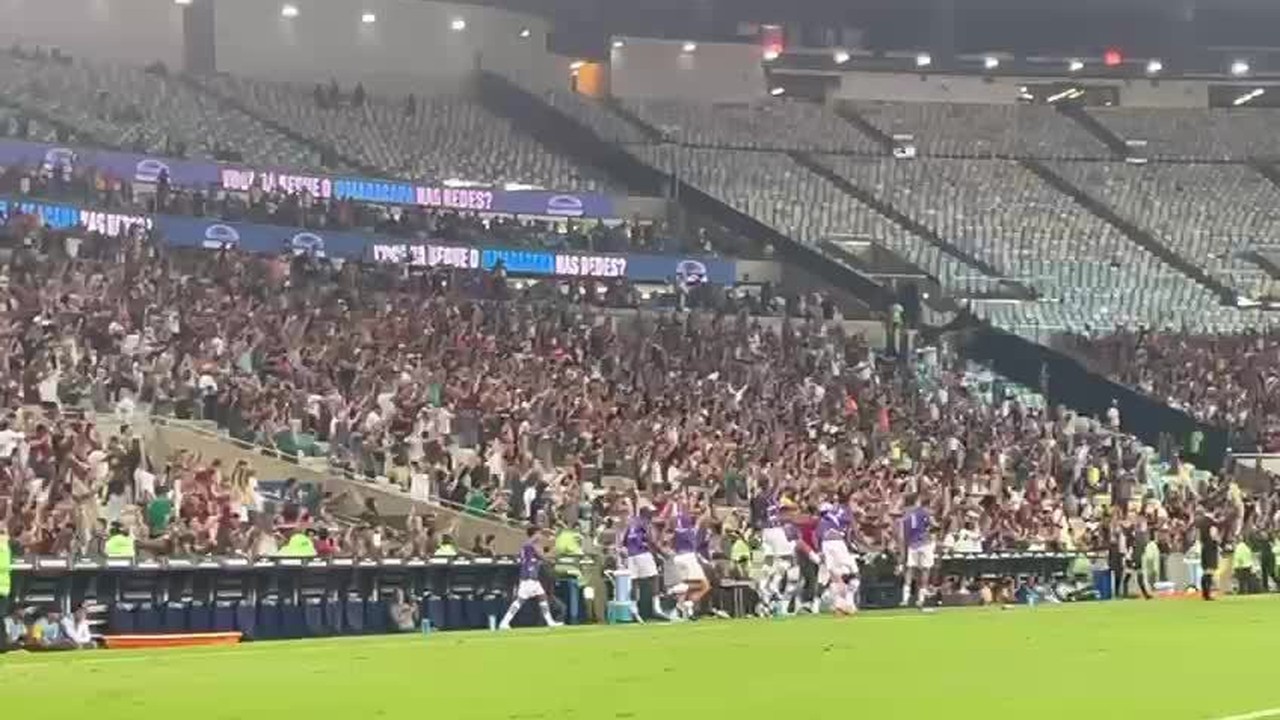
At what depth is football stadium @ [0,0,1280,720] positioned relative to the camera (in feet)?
84.3

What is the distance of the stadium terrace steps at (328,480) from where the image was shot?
35838 millimetres

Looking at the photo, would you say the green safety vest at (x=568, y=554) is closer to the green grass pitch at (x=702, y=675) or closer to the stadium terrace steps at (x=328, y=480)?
the stadium terrace steps at (x=328, y=480)

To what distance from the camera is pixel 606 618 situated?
111 feet

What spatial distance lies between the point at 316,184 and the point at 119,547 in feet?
95.8

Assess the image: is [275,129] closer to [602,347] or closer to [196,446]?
[602,347]

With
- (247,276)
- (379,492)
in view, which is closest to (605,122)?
(247,276)

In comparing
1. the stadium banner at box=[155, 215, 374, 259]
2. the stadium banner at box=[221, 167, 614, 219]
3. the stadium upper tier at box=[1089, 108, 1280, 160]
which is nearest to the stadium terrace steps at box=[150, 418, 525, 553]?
the stadium banner at box=[155, 215, 374, 259]

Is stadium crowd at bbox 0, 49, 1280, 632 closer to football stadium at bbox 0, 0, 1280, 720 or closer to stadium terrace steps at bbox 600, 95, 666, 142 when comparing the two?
football stadium at bbox 0, 0, 1280, 720

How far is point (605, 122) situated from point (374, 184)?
1419 cm

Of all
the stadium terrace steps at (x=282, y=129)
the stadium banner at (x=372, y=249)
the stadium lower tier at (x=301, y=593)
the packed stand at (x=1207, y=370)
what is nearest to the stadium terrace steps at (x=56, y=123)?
the stadium banner at (x=372, y=249)

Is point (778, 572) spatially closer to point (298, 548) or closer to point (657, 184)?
point (298, 548)

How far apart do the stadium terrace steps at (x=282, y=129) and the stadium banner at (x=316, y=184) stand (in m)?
1.62

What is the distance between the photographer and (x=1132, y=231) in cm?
7031

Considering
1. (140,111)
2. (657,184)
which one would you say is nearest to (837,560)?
(140,111)
